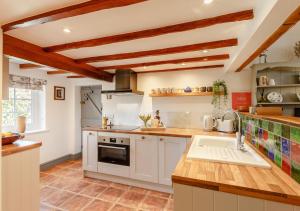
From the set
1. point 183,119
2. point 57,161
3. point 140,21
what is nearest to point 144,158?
point 183,119

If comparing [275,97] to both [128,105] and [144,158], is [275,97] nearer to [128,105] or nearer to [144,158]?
[144,158]

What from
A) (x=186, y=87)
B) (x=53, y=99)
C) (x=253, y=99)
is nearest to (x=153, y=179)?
(x=186, y=87)

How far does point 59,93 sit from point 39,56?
1.86 metres

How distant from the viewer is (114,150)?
2.96 metres

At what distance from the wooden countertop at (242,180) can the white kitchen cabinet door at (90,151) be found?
7.37 ft

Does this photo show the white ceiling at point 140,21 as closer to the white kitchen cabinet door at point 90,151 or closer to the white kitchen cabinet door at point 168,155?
the white kitchen cabinet door at point 168,155

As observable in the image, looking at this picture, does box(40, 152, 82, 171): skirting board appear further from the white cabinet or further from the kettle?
the kettle

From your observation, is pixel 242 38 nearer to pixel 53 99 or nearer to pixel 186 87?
pixel 186 87

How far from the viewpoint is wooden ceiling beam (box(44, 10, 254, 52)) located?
1.36 meters

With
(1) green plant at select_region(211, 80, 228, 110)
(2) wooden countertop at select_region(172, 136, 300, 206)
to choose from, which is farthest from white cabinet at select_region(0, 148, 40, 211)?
(1) green plant at select_region(211, 80, 228, 110)

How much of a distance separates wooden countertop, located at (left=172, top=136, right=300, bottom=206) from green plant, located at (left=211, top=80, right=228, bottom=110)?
1848 millimetres

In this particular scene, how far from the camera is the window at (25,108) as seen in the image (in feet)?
9.74

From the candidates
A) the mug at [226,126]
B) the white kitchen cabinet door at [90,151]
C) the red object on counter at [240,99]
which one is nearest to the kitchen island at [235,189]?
A: the mug at [226,126]

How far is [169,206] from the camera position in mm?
2246
